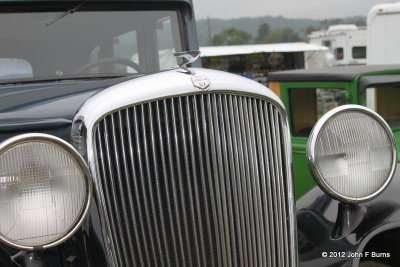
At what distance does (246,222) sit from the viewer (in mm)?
2160

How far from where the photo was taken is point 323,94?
5301 mm

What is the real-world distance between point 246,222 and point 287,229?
0.24 m

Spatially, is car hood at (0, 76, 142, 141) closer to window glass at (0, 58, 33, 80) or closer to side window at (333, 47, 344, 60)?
window glass at (0, 58, 33, 80)

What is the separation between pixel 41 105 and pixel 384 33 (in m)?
9.22

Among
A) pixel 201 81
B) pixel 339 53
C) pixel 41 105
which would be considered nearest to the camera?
pixel 201 81

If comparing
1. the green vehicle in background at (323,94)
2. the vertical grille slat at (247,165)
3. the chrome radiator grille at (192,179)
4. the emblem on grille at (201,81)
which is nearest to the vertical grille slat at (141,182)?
the chrome radiator grille at (192,179)

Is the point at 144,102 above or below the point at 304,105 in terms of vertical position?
above

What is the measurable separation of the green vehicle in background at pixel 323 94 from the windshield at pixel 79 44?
1929mm

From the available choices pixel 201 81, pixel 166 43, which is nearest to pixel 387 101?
pixel 166 43

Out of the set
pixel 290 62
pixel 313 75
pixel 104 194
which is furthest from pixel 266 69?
pixel 104 194

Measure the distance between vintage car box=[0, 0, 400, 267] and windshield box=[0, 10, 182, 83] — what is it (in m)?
0.19

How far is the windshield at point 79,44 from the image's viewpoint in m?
2.78

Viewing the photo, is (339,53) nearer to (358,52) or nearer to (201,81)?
(358,52)

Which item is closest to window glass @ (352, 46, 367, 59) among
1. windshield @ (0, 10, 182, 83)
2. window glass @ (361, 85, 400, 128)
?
window glass @ (361, 85, 400, 128)
